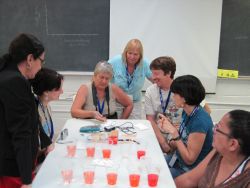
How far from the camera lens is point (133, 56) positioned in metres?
3.23

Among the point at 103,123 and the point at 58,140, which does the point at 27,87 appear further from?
the point at 103,123

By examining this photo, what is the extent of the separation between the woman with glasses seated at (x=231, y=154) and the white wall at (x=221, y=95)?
2405mm

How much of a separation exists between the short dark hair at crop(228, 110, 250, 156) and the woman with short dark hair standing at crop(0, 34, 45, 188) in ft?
3.56

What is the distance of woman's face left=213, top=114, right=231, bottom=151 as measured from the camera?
157 centimetres

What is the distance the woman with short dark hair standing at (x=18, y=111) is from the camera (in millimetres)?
1551

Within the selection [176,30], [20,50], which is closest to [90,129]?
[20,50]

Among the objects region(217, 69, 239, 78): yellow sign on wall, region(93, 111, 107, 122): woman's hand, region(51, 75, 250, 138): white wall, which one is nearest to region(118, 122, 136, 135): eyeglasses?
region(93, 111, 107, 122): woman's hand

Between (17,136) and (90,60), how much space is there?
2532mm

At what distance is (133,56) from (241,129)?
1876 millimetres

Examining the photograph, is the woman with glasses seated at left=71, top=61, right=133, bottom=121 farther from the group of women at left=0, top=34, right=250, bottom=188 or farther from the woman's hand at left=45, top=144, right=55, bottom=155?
the woman's hand at left=45, top=144, right=55, bottom=155

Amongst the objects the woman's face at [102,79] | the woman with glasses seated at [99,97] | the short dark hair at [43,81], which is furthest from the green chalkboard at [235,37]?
the short dark hair at [43,81]

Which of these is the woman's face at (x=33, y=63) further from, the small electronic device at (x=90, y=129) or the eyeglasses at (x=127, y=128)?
the eyeglasses at (x=127, y=128)

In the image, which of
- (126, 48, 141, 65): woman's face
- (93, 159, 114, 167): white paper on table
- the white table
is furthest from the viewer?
(126, 48, 141, 65): woman's face

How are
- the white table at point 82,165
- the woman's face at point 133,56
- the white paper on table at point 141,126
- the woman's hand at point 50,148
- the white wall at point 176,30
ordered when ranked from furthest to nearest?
the white wall at point 176,30
the woman's face at point 133,56
the white paper on table at point 141,126
the woman's hand at point 50,148
the white table at point 82,165
